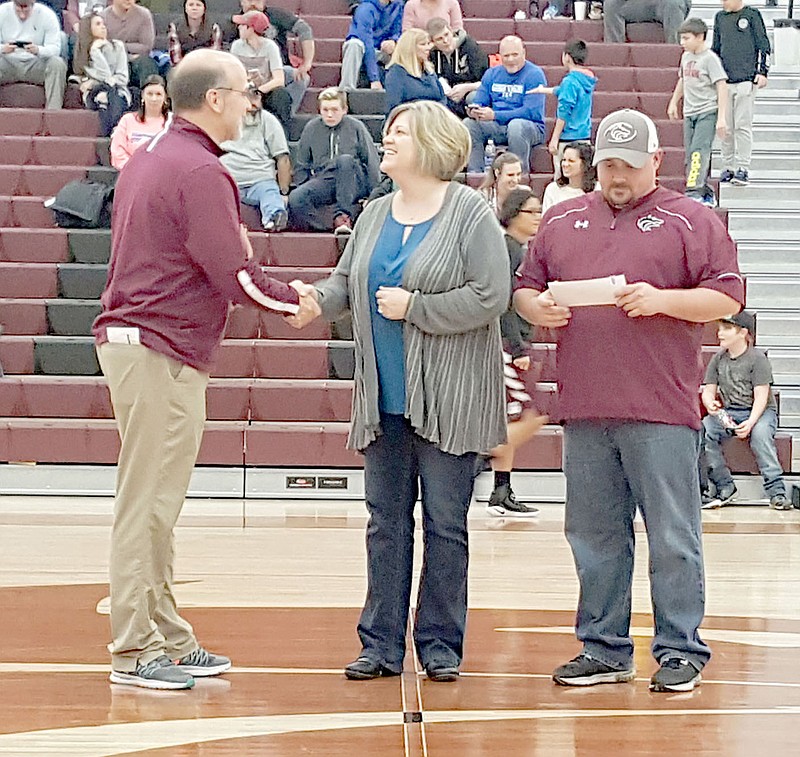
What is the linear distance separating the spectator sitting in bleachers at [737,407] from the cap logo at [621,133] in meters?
4.46

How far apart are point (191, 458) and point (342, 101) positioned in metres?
6.07

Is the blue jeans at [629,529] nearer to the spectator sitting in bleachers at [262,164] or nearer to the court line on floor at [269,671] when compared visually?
the court line on floor at [269,671]

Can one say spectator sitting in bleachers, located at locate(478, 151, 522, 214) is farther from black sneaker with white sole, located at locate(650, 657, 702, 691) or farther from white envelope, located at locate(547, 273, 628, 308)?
black sneaker with white sole, located at locate(650, 657, 702, 691)

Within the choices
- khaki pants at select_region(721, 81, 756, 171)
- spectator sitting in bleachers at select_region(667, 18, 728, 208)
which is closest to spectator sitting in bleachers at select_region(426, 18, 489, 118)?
spectator sitting in bleachers at select_region(667, 18, 728, 208)

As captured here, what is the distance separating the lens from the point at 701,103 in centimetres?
995

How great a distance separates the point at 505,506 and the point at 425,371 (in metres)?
3.67

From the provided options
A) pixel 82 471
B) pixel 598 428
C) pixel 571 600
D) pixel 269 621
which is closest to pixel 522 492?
pixel 82 471

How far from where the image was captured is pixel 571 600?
5145 millimetres

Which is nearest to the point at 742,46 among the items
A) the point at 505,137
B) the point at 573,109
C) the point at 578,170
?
the point at 573,109

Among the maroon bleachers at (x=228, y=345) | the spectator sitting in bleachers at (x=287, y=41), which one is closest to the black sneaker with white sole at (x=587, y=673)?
the maroon bleachers at (x=228, y=345)

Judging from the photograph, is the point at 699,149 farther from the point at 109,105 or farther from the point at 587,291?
the point at 587,291

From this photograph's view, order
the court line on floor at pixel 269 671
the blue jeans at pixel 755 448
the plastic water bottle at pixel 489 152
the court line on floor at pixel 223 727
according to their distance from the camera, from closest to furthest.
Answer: the court line on floor at pixel 223 727 → the court line on floor at pixel 269 671 → the blue jeans at pixel 755 448 → the plastic water bottle at pixel 489 152

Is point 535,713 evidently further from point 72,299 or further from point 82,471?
point 72,299

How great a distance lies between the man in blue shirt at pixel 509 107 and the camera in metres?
9.97
